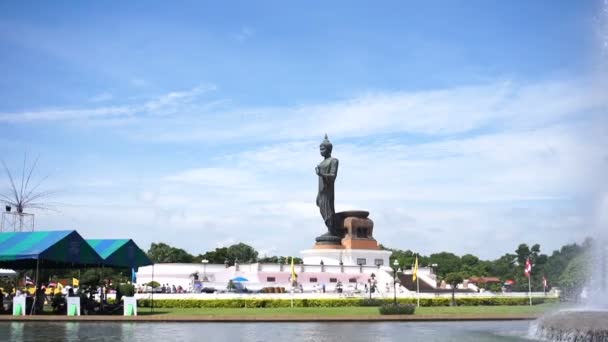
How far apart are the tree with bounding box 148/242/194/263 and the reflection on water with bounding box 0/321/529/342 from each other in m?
74.6

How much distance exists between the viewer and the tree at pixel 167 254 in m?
98.1

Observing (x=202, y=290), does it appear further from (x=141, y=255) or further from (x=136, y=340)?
(x=136, y=340)

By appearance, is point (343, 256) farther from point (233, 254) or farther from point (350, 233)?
point (233, 254)

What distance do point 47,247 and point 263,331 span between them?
10728mm

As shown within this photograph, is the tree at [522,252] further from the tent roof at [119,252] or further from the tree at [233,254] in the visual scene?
the tent roof at [119,252]

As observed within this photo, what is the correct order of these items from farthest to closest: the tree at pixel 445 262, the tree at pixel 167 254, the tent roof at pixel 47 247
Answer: the tree at pixel 445 262 → the tree at pixel 167 254 → the tent roof at pixel 47 247

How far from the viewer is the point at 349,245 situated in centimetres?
6975

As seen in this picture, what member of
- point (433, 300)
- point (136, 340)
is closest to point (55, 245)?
point (136, 340)

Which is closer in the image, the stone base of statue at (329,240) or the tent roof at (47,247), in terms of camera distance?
the tent roof at (47,247)

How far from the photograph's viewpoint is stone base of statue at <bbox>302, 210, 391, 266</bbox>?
227 feet

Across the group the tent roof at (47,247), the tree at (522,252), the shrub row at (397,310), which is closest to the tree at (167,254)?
the tree at (522,252)

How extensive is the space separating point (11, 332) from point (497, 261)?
10060cm

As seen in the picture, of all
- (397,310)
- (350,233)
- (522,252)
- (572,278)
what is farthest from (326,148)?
(522,252)

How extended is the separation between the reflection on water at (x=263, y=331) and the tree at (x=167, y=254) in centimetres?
7458
